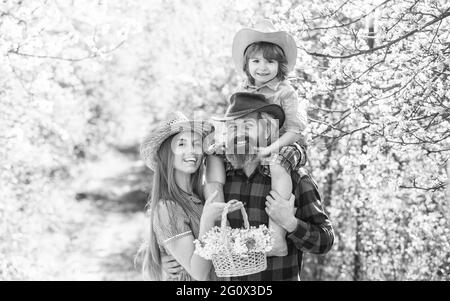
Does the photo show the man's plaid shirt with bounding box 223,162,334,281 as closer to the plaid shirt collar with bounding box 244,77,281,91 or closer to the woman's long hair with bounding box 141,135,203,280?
the woman's long hair with bounding box 141,135,203,280

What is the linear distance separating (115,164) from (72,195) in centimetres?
483

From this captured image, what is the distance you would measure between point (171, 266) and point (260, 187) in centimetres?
65

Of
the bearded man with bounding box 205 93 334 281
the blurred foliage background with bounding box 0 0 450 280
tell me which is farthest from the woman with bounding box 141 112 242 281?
the blurred foliage background with bounding box 0 0 450 280

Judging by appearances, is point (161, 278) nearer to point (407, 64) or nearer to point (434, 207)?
point (407, 64)

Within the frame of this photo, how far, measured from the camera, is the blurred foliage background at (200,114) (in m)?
5.17

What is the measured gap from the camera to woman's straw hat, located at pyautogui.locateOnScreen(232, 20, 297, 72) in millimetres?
3902

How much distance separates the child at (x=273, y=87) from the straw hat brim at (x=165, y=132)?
23cm

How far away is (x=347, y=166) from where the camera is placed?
6.11 m

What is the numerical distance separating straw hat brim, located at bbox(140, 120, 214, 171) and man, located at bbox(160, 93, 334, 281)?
181 mm

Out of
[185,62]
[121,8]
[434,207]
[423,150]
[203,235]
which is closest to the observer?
[203,235]

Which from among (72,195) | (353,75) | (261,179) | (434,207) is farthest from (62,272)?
(261,179)

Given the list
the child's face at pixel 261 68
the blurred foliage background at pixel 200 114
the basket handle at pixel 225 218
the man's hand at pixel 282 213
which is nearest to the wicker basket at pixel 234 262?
the basket handle at pixel 225 218

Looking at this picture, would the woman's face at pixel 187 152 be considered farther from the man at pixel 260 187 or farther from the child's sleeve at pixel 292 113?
the child's sleeve at pixel 292 113

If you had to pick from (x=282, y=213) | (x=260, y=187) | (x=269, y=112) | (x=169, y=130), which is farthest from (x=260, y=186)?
(x=169, y=130)
